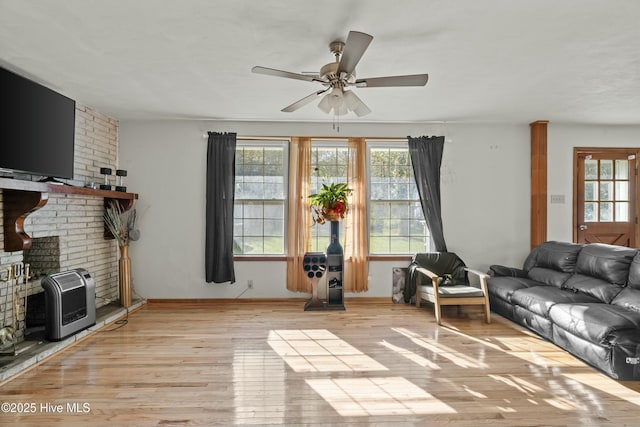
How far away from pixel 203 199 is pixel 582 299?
4.64 meters

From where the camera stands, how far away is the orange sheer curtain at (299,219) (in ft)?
16.5

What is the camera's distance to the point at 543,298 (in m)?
3.65

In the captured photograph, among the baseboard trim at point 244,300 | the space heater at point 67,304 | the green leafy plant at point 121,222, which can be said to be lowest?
the baseboard trim at point 244,300

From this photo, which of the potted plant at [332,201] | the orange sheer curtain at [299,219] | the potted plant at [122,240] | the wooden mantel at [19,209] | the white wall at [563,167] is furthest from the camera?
the white wall at [563,167]

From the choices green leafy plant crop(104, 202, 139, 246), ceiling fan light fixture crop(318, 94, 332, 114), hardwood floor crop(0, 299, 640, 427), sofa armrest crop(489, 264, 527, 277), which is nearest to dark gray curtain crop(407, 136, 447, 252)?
sofa armrest crop(489, 264, 527, 277)

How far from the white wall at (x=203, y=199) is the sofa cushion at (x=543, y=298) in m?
1.23

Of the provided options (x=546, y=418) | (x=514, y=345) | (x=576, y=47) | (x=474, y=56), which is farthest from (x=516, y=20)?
(x=514, y=345)

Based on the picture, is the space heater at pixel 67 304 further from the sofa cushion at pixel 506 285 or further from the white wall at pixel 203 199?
the sofa cushion at pixel 506 285

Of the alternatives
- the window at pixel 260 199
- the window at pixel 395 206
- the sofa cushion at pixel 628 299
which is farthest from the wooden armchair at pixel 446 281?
the window at pixel 260 199

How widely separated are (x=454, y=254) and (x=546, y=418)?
2.77 m

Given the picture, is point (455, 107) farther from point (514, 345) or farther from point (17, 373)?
point (17, 373)

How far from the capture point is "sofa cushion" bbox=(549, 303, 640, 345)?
2.78 m

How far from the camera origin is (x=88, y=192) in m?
3.93

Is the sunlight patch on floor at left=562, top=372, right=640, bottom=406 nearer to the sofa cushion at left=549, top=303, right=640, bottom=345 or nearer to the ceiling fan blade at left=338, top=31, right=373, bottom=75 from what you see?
the sofa cushion at left=549, top=303, right=640, bottom=345
